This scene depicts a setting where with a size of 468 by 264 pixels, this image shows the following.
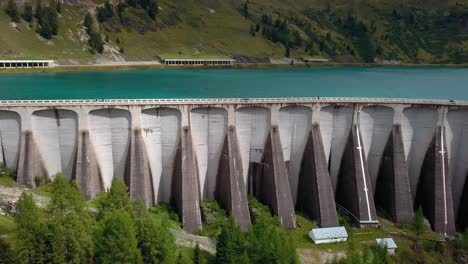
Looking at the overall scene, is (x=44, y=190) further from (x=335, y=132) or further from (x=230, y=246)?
(x=335, y=132)

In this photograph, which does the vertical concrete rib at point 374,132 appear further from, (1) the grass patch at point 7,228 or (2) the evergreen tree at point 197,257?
(1) the grass patch at point 7,228

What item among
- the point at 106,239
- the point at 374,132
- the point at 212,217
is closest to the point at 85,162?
the point at 212,217

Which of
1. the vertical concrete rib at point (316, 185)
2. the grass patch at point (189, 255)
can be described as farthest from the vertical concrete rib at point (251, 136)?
the grass patch at point (189, 255)

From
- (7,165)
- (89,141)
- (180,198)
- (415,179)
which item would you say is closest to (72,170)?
(89,141)

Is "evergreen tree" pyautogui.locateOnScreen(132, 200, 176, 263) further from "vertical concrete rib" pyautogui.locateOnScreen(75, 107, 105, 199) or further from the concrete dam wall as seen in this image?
"vertical concrete rib" pyautogui.locateOnScreen(75, 107, 105, 199)

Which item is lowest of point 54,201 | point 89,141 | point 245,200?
point 245,200

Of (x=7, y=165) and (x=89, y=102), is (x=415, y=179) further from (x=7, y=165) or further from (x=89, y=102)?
(x=7, y=165)

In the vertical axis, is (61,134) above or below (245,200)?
above
